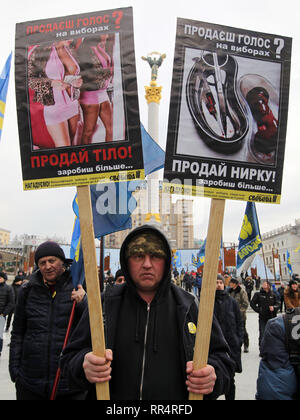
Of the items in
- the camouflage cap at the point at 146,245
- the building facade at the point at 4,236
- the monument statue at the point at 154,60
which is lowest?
the building facade at the point at 4,236

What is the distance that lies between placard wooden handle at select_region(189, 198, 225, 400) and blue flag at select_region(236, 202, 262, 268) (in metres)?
8.72

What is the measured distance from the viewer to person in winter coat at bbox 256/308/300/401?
2277mm

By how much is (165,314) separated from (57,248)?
63.3 inches

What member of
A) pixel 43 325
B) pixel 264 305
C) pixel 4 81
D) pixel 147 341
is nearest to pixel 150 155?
pixel 4 81

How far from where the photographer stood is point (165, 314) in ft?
7.16

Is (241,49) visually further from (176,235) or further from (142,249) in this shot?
(176,235)

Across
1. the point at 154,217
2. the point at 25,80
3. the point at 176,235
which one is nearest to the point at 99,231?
the point at 25,80

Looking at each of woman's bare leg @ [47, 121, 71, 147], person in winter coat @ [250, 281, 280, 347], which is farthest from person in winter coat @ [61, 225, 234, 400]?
person in winter coat @ [250, 281, 280, 347]

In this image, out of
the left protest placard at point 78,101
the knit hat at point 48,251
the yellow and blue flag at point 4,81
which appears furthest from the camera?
the yellow and blue flag at point 4,81

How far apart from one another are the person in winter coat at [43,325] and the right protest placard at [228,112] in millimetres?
1597

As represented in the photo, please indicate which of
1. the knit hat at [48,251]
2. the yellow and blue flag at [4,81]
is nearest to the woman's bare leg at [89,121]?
the knit hat at [48,251]

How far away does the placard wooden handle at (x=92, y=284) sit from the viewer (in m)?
2.03

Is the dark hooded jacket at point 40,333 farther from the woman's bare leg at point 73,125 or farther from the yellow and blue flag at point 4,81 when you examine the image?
the yellow and blue flag at point 4,81

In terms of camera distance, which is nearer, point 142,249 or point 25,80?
point 142,249
